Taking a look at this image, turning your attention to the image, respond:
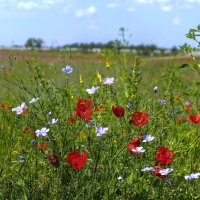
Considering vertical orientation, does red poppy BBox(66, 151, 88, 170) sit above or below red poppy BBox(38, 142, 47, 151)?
above

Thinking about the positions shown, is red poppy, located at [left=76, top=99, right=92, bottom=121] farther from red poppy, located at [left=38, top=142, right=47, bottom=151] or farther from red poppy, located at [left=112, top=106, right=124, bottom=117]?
red poppy, located at [left=38, top=142, right=47, bottom=151]

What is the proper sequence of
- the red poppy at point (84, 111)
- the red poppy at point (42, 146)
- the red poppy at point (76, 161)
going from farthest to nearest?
1. the red poppy at point (42, 146)
2. the red poppy at point (84, 111)
3. the red poppy at point (76, 161)

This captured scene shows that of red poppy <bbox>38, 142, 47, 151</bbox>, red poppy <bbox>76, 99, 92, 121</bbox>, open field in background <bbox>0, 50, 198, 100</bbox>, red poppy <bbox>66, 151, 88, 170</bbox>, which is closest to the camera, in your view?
red poppy <bbox>66, 151, 88, 170</bbox>

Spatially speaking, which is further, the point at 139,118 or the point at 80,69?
the point at 80,69

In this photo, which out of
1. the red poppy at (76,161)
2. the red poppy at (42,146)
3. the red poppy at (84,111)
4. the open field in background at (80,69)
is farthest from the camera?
the open field in background at (80,69)

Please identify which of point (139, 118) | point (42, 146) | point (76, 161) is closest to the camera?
point (76, 161)

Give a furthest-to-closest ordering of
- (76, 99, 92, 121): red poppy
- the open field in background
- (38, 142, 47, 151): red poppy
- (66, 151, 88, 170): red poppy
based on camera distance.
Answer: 1. the open field in background
2. (38, 142, 47, 151): red poppy
3. (76, 99, 92, 121): red poppy
4. (66, 151, 88, 170): red poppy

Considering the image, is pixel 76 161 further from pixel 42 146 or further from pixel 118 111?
pixel 42 146

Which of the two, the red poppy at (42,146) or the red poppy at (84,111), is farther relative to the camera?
the red poppy at (42,146)

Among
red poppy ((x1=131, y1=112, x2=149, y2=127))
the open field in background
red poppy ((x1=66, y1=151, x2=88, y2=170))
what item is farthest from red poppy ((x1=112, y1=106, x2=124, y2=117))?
the open field in background

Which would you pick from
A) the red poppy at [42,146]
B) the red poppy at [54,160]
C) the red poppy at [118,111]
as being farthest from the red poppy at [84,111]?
the red poppy at [42,146]

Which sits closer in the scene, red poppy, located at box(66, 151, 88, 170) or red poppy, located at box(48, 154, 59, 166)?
red poppy, located at box(66, 151, 88, 170)

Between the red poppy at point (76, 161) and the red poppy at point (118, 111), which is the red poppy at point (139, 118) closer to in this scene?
the red poppy at point (118, 111)

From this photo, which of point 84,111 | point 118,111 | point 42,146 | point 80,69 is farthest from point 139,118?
point 80,69
